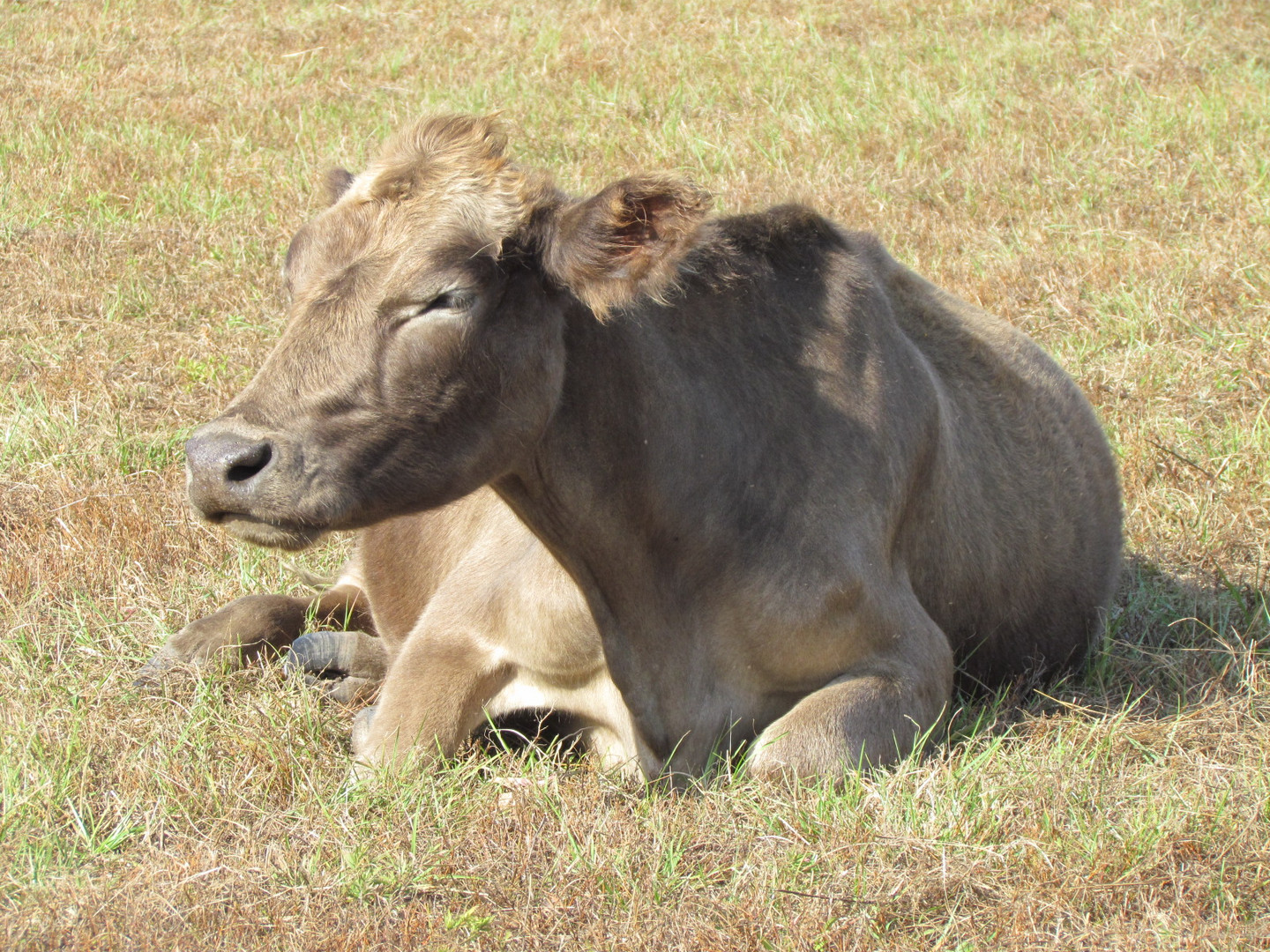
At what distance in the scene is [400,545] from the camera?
18.3 ft

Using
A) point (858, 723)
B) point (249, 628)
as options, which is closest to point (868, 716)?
point (858, 723)

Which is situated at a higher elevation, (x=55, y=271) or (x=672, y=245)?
(x=672, y=245)

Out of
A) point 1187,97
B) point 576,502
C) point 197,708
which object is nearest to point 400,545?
point 197,708

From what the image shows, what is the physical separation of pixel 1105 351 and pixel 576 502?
456 cm

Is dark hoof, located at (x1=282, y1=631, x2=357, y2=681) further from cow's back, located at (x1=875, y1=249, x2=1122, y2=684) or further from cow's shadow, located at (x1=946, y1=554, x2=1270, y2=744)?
cow's shadow, located at (x1=946, y1=554, x2=1270, y2=744)

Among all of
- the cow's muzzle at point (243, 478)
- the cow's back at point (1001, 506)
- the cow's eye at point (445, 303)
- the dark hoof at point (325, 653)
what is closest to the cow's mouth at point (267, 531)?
the cow's muzzle at point (243, 478)

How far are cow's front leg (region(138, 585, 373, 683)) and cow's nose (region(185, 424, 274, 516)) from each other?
4.99 ft

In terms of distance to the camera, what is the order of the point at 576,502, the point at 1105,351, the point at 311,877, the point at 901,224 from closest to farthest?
the point at 311,877 → the point at 576,502 → the point at 1105,351 → the point at 901,224

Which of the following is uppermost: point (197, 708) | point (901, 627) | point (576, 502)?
point (576, 502)

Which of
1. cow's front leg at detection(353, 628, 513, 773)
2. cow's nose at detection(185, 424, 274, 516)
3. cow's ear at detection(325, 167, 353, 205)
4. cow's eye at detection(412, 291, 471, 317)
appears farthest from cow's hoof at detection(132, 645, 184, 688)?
cow's eye at detection(412, 291, 471, 317)

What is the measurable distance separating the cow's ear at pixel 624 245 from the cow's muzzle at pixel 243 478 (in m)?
0.87

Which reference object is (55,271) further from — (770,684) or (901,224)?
(770,684)

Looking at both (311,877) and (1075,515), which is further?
(1075,515)

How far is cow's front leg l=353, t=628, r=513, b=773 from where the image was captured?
4426 millimetres
